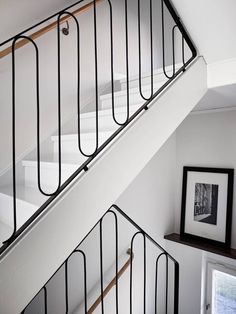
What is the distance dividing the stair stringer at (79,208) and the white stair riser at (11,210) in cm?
29

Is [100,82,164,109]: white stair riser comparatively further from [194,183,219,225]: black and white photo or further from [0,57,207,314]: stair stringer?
[194,183,219,225]: black and white photo

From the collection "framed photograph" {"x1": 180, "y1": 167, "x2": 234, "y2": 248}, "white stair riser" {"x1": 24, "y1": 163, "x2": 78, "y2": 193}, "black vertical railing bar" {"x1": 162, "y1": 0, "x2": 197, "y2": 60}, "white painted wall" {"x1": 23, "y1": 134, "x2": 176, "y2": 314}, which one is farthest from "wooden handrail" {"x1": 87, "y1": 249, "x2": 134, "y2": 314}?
"black vertical railing bar" {"x1": 162, "y1": 0, "x2": 197, "y2": 60}

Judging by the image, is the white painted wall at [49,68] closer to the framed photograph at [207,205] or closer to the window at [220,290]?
the framed photograph at [207,205]

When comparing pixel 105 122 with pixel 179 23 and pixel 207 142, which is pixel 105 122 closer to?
pixel 179 23

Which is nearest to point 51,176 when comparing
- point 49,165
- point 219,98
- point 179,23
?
point 49,165

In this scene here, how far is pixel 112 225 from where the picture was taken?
8.77 ft

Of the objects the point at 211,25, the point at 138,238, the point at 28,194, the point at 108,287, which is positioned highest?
the point at 211,25

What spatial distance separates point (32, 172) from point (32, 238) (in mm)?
952

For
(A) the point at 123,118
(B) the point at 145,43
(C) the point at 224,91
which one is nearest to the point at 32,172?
(A) the point at 123,118

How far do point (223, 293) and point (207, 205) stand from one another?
85cm

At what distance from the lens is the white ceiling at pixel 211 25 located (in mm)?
1485

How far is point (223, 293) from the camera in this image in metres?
2.65

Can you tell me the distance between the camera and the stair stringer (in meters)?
1.08

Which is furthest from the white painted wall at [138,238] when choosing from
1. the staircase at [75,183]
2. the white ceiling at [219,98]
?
the staircase at [75,183]
